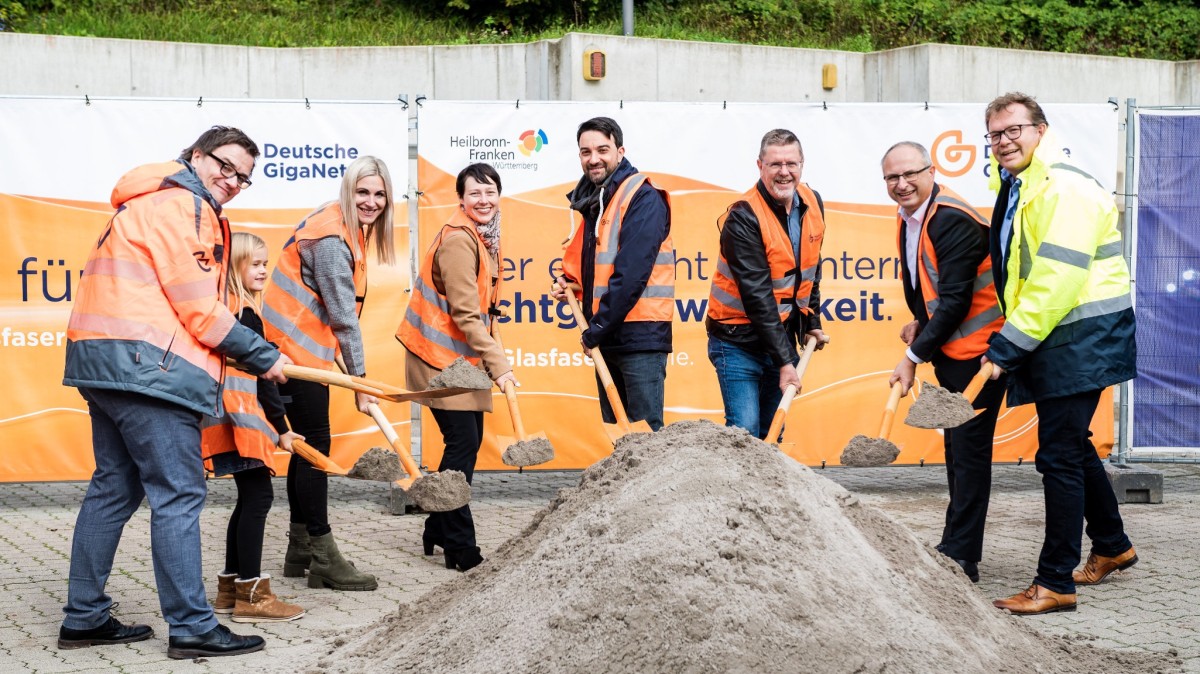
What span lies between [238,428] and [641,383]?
189 centimetres

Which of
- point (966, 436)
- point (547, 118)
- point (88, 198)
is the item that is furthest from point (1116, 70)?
point (88, 198)

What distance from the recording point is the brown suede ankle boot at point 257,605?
5.11m

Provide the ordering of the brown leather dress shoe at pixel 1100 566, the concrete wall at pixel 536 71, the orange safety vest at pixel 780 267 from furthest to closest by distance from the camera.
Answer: the concrete wall at pixel 536 71
the orange safety vest at pixel 780 267
the brown leather dress shoe at pixel 1100 566

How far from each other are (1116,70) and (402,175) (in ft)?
37.0

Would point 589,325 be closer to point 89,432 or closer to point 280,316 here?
point 280,316

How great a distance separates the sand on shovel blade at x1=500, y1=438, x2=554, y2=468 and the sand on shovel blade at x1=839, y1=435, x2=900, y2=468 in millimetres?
1283

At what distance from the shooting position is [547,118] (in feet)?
25.1

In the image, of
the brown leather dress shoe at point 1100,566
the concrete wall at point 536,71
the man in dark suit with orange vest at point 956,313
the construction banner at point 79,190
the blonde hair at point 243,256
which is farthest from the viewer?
the concrete wall at point 536,71

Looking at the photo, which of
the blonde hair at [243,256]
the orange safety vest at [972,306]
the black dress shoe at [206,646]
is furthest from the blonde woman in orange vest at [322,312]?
the orange safety vest at [972,306]

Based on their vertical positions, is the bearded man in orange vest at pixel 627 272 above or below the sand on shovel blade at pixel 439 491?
above

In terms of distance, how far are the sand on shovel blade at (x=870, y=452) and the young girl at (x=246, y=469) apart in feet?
7.51

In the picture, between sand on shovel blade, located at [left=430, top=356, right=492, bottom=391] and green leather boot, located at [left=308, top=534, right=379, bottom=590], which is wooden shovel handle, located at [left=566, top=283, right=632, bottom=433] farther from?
green leather boot, located at [left=308, top=534, right=379, bottom=590]

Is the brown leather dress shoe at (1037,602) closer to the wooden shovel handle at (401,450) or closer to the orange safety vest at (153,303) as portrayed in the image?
the wooden shovel handle at (401,450)

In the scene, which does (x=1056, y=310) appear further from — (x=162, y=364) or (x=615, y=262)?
(x=162, y=364)
